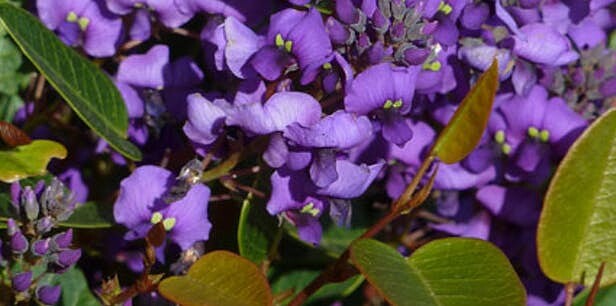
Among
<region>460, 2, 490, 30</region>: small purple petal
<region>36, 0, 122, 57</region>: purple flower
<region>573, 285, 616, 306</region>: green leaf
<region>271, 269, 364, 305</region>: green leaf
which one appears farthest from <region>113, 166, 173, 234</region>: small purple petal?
<region>573, 285, 616, 306</region>: green leaf

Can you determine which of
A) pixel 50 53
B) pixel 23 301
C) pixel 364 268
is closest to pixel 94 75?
pixel 50 53

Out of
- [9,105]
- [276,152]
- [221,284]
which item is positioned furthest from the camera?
[9,105]

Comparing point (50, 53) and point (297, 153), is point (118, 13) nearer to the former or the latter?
point (50, 53)

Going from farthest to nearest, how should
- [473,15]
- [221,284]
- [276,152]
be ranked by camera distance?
[473,15]
[276,152]
[221,284]

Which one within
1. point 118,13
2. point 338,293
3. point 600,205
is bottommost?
point 338,293

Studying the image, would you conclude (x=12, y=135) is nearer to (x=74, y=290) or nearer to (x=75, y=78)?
(x=75, y=78)

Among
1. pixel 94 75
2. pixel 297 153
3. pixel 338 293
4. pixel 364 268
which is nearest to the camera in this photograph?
pixel 364 268

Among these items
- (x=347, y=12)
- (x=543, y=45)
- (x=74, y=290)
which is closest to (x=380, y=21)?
(x=347, y=12)
